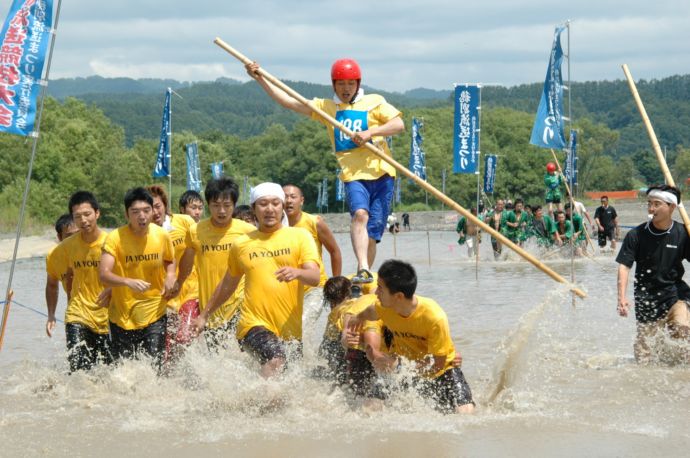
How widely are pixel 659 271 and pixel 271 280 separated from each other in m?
3.78

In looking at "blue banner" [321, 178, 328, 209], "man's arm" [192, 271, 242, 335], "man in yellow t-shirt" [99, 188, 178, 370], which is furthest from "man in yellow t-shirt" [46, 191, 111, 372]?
"blue banner" [321, 178, 328, 209]

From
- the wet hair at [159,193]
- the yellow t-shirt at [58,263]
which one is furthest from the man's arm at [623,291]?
the yellow t-shirt at [58,263]

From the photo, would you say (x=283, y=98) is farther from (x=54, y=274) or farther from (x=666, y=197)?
(x=666, y=197)

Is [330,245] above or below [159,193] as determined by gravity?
below

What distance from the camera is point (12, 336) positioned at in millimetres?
13438

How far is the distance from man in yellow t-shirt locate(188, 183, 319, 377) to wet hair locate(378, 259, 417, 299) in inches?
28.3

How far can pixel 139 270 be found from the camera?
865 centimetres

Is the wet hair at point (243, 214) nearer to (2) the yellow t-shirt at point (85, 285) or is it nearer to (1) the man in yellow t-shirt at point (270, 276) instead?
(2) the yellow t-shirt at point (85, 285)

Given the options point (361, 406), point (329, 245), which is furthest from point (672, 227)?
point (361, 406)

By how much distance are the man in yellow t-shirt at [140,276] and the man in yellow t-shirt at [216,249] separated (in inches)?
8.3

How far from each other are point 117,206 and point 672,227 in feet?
216

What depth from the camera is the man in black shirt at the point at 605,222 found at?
94.3ft

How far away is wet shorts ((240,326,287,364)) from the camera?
7188 mm

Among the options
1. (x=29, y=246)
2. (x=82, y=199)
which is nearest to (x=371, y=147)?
(x=82, y=199)
